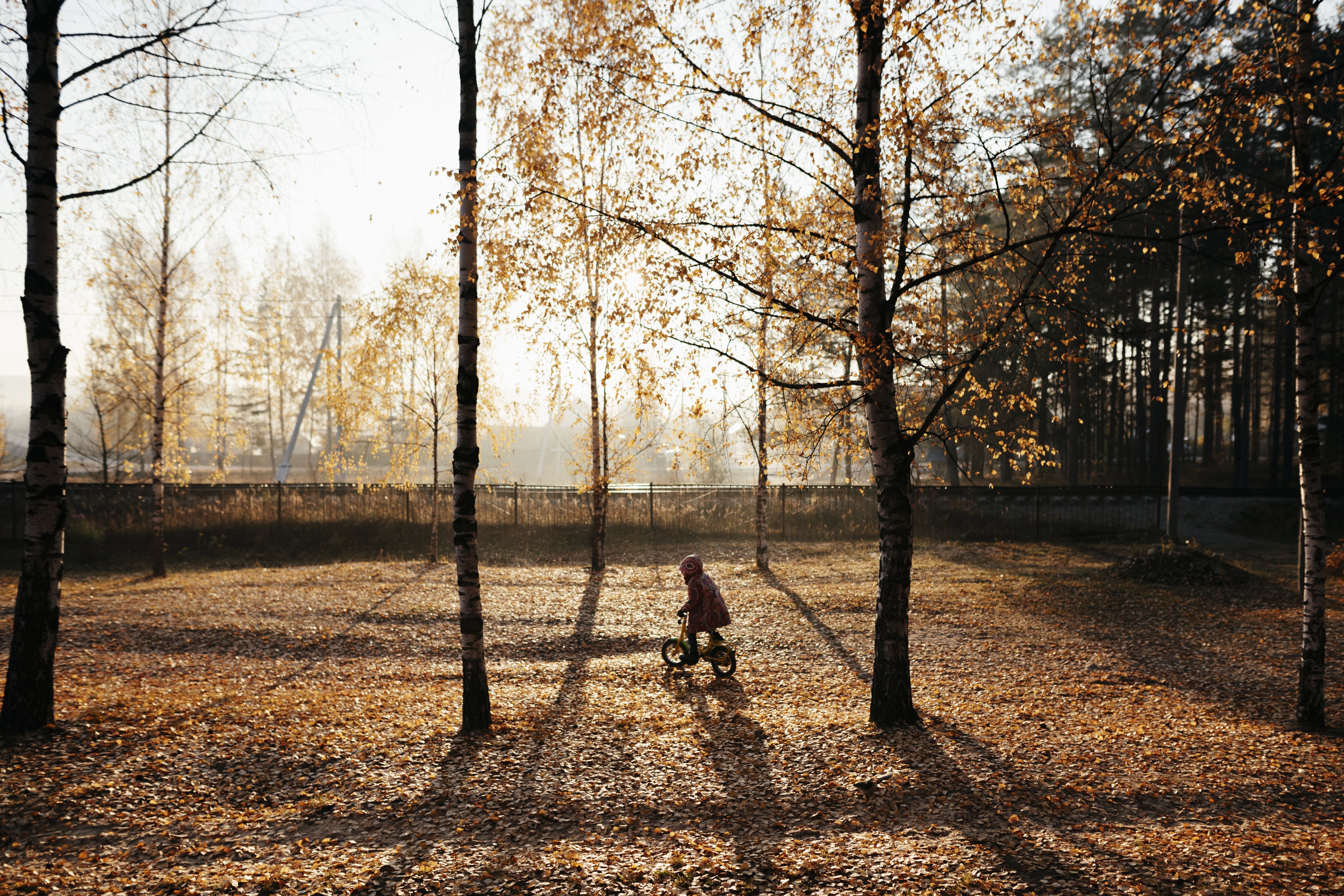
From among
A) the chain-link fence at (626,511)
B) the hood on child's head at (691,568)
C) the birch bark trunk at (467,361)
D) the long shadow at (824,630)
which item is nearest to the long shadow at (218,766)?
the birch bark trunk at (467,361)

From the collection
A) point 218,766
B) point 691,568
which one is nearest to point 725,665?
point 691,568

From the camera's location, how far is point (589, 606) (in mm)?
12336

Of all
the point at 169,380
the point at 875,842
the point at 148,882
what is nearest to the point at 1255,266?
the point at 875,842

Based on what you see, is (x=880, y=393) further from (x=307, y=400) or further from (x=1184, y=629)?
(x=307, y=400)

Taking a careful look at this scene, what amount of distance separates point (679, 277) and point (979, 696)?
535 centimetres

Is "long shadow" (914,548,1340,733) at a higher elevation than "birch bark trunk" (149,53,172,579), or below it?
below

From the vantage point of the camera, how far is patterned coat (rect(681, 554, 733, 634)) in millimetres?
7984

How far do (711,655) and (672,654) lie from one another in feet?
2.05

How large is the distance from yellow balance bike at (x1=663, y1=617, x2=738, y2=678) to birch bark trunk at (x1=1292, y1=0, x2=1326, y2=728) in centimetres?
538

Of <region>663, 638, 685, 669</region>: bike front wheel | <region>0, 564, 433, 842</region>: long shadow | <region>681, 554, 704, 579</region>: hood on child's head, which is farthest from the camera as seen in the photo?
<region>663, 638, 685, 669</region>: bike front wheel

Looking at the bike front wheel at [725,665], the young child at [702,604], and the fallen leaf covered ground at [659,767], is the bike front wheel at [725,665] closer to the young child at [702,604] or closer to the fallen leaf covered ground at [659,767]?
the fallen leaf covered ground at [659,767]

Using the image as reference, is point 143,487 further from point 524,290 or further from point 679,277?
point 679,277

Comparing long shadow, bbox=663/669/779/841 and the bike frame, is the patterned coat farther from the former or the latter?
long shadow, bbox=663/669/779/841

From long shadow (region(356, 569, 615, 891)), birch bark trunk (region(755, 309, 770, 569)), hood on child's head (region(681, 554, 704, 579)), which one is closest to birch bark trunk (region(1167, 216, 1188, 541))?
birch bark trunk (region(755, 309, 770, 569))
